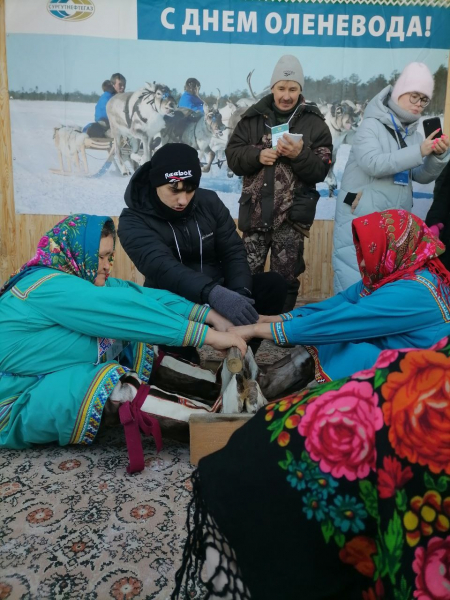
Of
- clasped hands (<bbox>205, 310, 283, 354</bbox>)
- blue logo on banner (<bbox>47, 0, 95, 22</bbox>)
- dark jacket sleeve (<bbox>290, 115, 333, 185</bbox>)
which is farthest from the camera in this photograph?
blue logo on banner (<bbox>47, 0, 95, 22</bbox>)

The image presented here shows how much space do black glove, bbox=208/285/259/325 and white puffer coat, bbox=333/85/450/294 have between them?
47.3 inches

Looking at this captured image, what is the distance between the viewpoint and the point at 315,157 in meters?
3.23

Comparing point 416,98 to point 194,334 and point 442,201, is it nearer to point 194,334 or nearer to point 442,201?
point 442,201

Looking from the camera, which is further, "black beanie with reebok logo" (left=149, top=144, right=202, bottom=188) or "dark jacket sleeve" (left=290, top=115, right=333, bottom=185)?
"dark jacket sleeve" (left=290, top=115, right=333, bottom=185)

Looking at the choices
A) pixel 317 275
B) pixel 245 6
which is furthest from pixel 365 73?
pixel 317 275

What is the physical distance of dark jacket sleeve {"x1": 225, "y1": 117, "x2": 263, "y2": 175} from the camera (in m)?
3.25

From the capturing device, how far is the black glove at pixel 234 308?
2330 millimetres

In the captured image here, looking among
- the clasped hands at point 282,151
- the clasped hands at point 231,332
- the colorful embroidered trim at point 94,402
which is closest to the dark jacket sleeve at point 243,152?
the clasped hands at point 282,151

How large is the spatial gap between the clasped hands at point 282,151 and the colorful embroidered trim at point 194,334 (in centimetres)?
146

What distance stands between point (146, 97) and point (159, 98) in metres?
0.11

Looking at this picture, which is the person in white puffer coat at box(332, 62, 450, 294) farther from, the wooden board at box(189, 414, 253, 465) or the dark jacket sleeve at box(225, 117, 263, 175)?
the wooden board at box(189, 414, 253, 465)

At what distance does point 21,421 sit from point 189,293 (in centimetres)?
93

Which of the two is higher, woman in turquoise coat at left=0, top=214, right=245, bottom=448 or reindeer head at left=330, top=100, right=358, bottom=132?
reindeer head at left=330, top=100, right=358, bottom=132

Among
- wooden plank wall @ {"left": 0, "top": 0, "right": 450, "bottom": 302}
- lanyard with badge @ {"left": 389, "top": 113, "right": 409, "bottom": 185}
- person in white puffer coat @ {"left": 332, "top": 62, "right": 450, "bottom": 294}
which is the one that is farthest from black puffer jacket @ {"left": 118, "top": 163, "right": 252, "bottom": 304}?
wooden plank wall @ {"left": 0, "top": 0, "right": 450, "bottom": 302}
